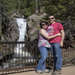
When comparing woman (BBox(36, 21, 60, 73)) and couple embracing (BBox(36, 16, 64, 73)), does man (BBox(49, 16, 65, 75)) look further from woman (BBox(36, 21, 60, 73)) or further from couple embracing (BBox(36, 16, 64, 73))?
woman (BBox(36, 21, 60, 73))

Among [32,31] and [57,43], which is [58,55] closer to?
[57,43]

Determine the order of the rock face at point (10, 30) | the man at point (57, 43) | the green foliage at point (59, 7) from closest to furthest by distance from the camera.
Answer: the man at point (57, 43), the green foliage at point (59, 7), the rock face at point (10, 30)

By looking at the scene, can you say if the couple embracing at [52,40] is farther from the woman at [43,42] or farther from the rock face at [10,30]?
the rock face at [10,30]

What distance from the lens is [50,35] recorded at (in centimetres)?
633

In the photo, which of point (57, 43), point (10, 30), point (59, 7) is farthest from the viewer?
point (10, 30)

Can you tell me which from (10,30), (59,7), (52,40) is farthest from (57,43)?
(10,30)

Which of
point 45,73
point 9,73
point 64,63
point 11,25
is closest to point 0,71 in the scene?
point 9,73

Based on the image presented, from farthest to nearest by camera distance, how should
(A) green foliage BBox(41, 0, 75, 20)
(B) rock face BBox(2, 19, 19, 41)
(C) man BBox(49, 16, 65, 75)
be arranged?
Answer: (B) rock face BBox(2, 19, 19, 41)
(A) green foliage BBox(41, 0, 75, 20)
(C) man BBox(49, 16, 65, 75)

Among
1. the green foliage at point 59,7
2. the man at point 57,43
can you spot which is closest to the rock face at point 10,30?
the green foliage at point 59,7

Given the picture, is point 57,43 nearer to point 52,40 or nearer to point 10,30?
point 52,40

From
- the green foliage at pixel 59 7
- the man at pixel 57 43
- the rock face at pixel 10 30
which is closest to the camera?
the man at pixel 57 43

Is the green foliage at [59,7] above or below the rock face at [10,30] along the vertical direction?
above

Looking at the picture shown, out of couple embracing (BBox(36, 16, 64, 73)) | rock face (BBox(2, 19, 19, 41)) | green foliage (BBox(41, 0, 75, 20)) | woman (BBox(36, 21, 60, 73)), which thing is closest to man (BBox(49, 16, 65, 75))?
couple embracing (BBox(36, 16, 64, 73))

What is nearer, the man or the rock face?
the man
